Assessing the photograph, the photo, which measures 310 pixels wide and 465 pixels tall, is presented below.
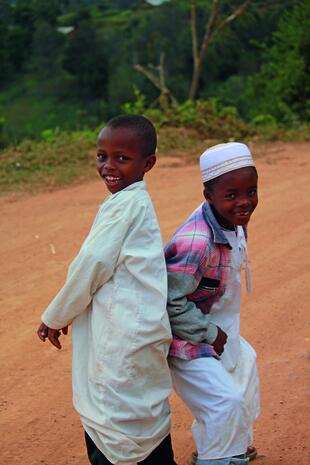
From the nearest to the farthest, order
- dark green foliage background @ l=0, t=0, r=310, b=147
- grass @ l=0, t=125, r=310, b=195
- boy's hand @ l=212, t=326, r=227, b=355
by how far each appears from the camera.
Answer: boy's hand @ l=212, t=326, r=227, b=355 → grass @ l=0, t=125, r=310, b=195 → dark green foliage background @ l=0, t=0, r=310, b=147

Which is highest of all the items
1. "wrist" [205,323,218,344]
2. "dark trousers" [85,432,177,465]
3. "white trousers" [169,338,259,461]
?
"wrist" [205,323,218,344]

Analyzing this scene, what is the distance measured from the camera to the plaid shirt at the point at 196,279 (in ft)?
9.84

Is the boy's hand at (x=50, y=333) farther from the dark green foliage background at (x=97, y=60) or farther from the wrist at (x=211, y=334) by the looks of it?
the dark green foliage background at (x=97, y=60)

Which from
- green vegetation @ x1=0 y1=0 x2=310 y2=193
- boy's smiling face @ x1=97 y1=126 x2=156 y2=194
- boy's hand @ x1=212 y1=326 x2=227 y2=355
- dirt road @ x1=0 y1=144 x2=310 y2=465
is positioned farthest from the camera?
green vegetation @ x1=0 y1=0 x2=310 y2=193

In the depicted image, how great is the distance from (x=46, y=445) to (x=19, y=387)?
0.61 metres

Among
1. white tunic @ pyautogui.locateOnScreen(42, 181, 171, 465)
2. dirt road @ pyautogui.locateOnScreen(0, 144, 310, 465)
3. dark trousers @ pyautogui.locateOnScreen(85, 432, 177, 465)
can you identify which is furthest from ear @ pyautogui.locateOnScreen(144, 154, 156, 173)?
dirt road @ pyautogui.locateOnScreen(0, 144, 310, 465)

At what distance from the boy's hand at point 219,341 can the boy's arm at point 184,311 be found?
0.07 meters

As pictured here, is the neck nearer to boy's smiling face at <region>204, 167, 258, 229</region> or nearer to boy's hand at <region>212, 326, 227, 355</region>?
boy's smiling face at <region>204, 167, 258, 229</region>

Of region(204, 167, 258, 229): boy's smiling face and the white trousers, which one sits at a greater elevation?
region(204, 167, 258, 229): boy's smiling face

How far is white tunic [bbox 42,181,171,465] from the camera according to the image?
2.85 metres

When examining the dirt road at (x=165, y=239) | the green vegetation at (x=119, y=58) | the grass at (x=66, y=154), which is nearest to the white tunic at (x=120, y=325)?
the dirt road at (x=165, y=239)

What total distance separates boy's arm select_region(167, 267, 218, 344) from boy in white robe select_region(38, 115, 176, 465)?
0.08m

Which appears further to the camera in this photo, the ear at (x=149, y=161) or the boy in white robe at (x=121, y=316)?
the ear at (x=149, y=161)

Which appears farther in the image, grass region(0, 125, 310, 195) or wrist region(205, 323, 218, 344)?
grass region(0, 125, 310, 195)
